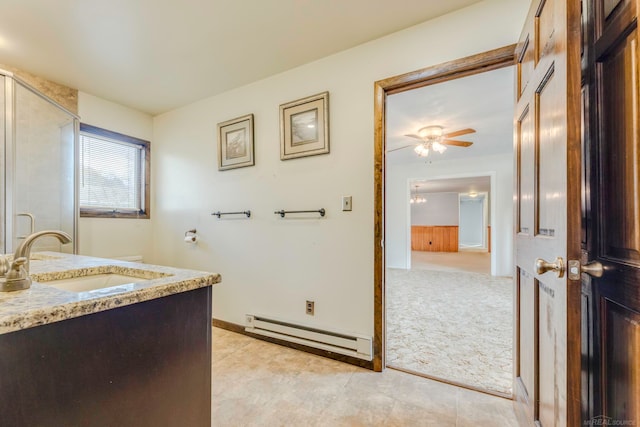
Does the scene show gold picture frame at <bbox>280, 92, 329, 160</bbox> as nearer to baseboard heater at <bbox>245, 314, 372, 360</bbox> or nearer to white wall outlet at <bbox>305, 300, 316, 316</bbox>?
white wall outlet at <bbox>305, 300, 316, 316</bbox>

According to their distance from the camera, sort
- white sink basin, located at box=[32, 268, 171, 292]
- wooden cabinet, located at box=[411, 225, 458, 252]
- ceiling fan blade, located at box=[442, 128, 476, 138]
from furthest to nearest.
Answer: wooden cabinet, located at box=[411, 225, 458, 252] < ceiling fan blade, located at box=[442, 128, 476, 138] < white sink basin, located at box=[32, 268, 171, 292]

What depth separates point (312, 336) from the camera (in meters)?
2.10

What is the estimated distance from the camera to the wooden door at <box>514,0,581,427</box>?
0.77m

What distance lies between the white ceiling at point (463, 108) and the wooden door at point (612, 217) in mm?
1444

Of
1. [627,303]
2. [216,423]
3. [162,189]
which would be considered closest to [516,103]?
[627,303]

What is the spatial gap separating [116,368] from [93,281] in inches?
25.2

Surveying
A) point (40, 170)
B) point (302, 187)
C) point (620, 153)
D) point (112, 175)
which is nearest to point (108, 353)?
point (620, 153)

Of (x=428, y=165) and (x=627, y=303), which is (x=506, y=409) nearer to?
(x=627, y=303)

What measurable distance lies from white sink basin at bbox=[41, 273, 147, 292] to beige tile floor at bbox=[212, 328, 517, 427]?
0.84 meters

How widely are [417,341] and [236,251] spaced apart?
1749 millimetres

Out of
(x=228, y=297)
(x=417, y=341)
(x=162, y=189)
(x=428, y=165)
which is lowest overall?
(x=417, y=341)

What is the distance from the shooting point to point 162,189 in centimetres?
312

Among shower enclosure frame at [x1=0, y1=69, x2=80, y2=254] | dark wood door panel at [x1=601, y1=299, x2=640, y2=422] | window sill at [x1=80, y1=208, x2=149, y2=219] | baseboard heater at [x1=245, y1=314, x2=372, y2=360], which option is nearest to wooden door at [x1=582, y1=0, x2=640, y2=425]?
dark wood door panel at [x1=601, y1=299, x2=640, y2=422]

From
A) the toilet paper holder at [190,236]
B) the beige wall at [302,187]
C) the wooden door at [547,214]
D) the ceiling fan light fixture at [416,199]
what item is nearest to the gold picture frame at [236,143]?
the beige wall at [302,187]
